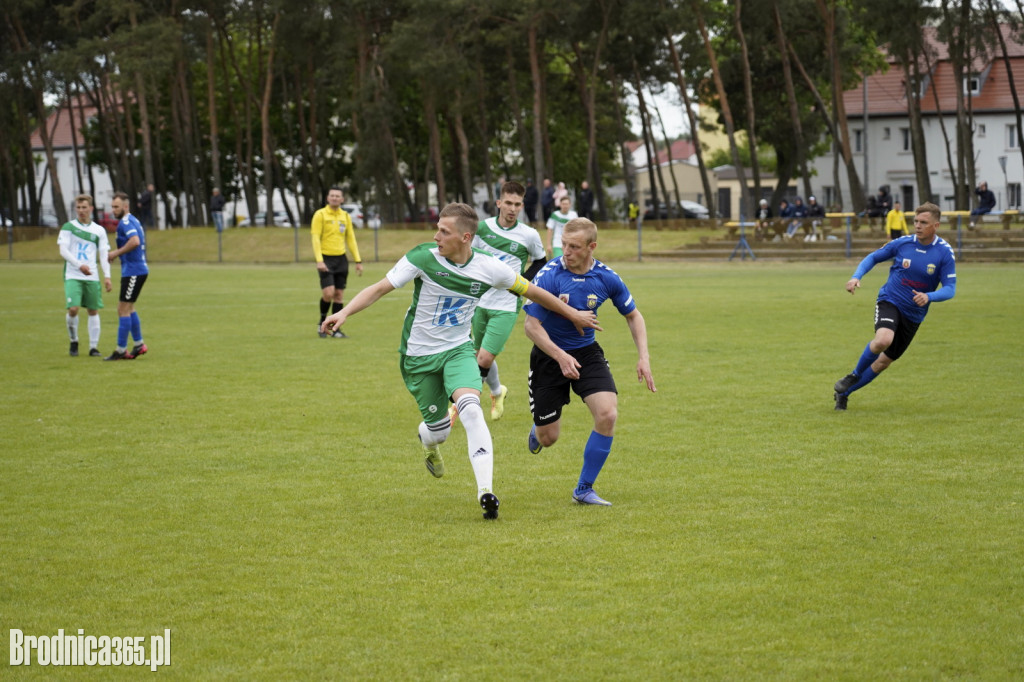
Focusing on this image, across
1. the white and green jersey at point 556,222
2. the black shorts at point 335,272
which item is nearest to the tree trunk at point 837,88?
the white and green jersey at point 556,222

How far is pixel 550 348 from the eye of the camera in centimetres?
723

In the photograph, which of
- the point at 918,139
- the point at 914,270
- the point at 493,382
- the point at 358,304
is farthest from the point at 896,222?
the point at 358,304

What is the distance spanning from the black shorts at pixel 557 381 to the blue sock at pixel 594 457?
32 centimetres

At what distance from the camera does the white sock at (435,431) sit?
7.39 meters

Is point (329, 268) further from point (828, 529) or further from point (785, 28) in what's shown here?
point (785, 28)

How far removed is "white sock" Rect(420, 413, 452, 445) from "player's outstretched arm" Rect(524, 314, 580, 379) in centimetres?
77

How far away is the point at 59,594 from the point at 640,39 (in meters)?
49.1

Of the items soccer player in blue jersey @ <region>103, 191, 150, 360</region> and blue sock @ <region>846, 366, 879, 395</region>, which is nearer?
blue sock @ <region>846, 366, 879, 395</region>

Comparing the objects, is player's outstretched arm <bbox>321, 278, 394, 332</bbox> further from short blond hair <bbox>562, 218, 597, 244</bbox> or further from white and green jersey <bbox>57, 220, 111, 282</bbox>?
white and green jersey <bbox>57, 220, 111, 282</bbox>

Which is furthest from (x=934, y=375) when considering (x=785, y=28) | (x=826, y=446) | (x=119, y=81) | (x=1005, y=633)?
(x=119, y=81)

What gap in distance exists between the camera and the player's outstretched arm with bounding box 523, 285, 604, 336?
22.9 ft

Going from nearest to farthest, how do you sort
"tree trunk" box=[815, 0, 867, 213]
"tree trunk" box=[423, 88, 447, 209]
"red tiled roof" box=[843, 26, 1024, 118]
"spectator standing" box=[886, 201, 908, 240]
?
"spectator standing" box=[886, 201, 908, 240]
"tree trunk" box=[815, 0, 867, 213]
"tree trunk" box=[423, 88, 447, 209]
"red tiled roof" box=[843, 26, 1024, 118]

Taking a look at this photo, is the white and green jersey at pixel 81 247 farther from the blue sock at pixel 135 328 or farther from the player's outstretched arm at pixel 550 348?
the player's outstretched arm at pixel 550 348

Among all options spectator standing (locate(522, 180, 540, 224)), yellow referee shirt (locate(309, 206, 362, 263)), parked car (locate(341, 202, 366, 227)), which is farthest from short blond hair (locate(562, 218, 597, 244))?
parked car (locate(341, 202, 366, 227))
